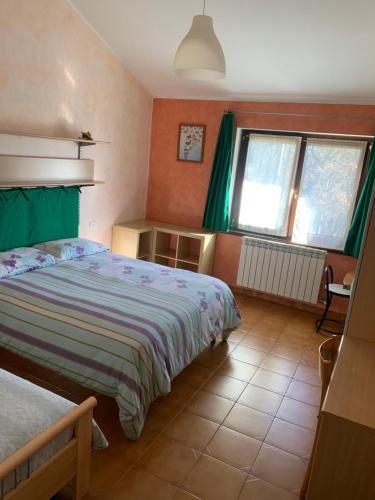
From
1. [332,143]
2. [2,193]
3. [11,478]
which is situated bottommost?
[11,478]

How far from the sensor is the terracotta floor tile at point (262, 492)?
2027 mm

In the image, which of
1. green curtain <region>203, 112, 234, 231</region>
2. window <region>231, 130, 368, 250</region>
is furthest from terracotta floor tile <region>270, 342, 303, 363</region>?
→ green curtain <region>203, 112, 234, 231</region>

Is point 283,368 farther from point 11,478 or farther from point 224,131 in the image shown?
point 224,131

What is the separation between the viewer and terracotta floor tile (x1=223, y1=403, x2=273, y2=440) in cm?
252

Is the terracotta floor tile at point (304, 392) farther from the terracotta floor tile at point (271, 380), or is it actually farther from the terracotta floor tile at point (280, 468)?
the terracotta floor tile at point (280, 468)

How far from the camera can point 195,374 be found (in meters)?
3.11

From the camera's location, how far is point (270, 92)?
13.9 feet

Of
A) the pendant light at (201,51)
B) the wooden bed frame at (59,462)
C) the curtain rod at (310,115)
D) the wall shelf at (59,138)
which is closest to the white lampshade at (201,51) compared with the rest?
the pendant light at (201,51)

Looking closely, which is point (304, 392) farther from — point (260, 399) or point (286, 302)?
point (286, 302)

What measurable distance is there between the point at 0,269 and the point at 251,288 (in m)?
2.88

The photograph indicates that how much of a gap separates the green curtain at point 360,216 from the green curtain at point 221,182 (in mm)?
1440

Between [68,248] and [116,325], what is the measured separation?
4.96 ft

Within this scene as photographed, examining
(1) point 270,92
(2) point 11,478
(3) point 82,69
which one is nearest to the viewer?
(2) point 11,478

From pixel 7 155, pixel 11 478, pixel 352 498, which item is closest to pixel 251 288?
pixel 7 155
